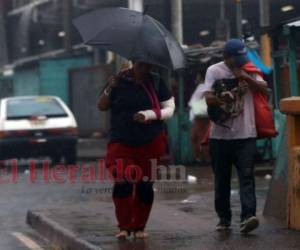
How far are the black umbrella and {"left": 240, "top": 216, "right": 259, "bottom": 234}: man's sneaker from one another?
154 cm

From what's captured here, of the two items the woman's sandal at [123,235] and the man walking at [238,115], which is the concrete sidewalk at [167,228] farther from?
the man walking at [238,115]

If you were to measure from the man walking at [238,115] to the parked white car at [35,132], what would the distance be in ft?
36.4

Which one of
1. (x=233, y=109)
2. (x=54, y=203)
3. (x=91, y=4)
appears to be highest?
(x=91, y=4)

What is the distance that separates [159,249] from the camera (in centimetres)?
758

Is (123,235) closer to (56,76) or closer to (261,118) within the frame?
(261,118)

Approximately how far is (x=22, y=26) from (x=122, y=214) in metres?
30.6

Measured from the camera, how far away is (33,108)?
1941cm

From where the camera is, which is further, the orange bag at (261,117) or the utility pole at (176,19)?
the utility pole at (176,19)

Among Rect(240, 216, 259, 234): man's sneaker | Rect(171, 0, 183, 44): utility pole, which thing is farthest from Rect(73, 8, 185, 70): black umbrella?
Rect(171, 0, 183, 44): utility pole

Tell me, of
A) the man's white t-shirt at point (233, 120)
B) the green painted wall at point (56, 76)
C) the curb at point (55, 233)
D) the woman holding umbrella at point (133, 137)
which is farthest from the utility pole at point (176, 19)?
the woman holding umbrella at point (133, 137)

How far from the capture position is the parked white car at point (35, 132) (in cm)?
1894

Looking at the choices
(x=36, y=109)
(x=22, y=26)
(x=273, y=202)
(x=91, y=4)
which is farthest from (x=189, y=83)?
(x=22, y=26)

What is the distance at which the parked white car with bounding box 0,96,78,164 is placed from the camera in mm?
18938

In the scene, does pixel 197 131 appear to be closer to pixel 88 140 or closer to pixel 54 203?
pixel 54 203
